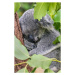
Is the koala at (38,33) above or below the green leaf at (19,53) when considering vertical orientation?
above

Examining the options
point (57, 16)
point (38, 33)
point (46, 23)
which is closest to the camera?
point (57, 16)

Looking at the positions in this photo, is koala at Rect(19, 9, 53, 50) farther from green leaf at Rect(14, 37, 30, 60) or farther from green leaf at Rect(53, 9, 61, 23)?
green leaf at Rect(14, 37, 30, 60)

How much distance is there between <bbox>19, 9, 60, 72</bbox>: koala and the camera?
1.31 m

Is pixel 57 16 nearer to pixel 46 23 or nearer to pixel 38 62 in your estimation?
pixel 46 23

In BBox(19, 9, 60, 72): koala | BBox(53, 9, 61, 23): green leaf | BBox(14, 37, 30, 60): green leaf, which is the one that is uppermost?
BBox(53, 9, 61, 23): green leaf

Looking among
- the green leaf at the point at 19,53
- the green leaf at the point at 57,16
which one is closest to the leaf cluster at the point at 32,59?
the green leaf at the point at 19,53

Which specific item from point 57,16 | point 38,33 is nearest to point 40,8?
point 57,16

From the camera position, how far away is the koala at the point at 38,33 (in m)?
1.31

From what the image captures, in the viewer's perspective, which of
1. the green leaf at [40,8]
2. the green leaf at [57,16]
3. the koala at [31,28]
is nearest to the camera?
the green leaf at [40,8]

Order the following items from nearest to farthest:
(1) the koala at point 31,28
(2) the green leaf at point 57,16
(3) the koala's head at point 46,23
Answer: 1. (2) the green leaf at point 57,16
2. (3) the koala's head at point 46,23
3. (1) the koala at point 31,28

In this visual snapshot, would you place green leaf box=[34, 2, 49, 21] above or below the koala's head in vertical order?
above

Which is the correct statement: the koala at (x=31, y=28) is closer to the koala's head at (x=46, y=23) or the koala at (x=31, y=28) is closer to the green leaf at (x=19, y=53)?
the koala's head at (x=46, y=23)

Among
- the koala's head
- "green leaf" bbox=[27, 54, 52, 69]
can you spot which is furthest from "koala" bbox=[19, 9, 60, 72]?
"green leaf" bbox=[27, 54, 52, 69]

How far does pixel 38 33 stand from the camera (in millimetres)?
1443
